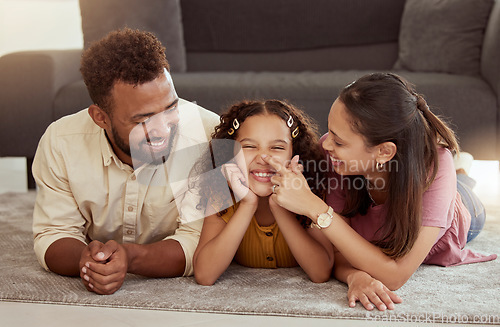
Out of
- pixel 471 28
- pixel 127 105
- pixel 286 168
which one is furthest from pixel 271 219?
pixel 471 28

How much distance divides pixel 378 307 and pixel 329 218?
9.1 inches

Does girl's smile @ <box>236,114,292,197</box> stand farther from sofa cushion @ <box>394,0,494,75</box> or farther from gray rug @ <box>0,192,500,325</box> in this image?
sofa cushion @ <box>394,0,494,75</box>

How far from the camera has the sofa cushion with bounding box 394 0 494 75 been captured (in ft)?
8.83

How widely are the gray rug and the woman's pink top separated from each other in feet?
0.13

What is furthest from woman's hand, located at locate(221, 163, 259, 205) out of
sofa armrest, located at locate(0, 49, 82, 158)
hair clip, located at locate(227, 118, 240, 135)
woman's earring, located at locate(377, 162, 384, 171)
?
sofa armrest, located at locate(0, 49, 82, 158)

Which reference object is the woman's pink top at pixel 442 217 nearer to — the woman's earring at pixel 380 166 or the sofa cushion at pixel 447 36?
the woman's earring at pixel 380 166

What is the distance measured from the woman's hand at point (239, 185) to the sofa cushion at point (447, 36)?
5.14 feet

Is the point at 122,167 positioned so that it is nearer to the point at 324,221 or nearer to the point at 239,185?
the point at 239,185

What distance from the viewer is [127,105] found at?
150 cm

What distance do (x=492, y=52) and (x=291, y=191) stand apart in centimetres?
156

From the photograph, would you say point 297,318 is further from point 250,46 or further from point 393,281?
point 250,46

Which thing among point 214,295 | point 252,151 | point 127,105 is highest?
point 127,105

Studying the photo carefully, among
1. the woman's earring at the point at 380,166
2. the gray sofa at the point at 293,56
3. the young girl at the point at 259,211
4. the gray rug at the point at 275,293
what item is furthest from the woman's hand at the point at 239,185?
the gray sofa at the point at 293,56

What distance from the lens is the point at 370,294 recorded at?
53.1 inches
